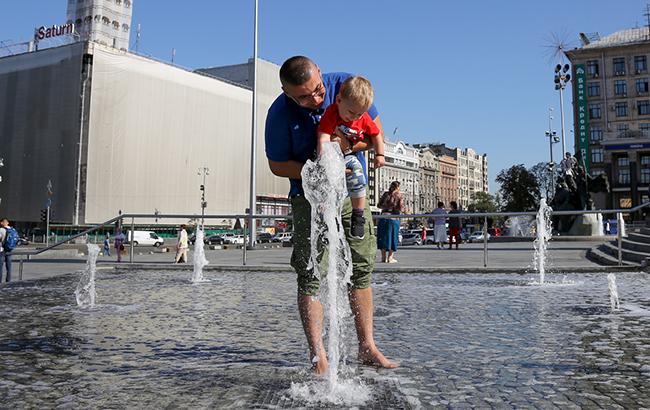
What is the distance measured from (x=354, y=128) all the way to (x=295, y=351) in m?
1.35

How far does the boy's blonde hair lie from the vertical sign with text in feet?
220

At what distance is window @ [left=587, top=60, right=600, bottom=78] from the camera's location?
65.1m

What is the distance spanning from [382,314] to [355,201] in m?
2.09

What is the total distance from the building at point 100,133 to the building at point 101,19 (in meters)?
11.6

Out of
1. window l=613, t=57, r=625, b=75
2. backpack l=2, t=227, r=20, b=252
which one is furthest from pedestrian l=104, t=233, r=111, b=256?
window l=613, t=57, r=625, b=75

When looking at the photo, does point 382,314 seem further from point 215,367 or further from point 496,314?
point 215,367

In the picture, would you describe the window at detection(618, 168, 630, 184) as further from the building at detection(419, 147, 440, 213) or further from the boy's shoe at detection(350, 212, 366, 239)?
the boy's shoe at detection(350, 212, 366, 239)

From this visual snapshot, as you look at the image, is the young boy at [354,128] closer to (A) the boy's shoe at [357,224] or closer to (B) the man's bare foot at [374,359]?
(A) the boy's shoe at [357,224]

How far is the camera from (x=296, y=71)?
110 inches

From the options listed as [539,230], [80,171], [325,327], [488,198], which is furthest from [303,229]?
[488,198]

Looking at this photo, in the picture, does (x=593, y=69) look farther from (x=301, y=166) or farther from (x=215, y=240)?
(x=301, y=166)

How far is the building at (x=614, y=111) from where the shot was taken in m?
63.3

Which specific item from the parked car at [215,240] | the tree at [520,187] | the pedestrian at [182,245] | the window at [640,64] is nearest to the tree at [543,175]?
the tree at [520,187]

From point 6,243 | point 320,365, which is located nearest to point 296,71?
point 320,365
